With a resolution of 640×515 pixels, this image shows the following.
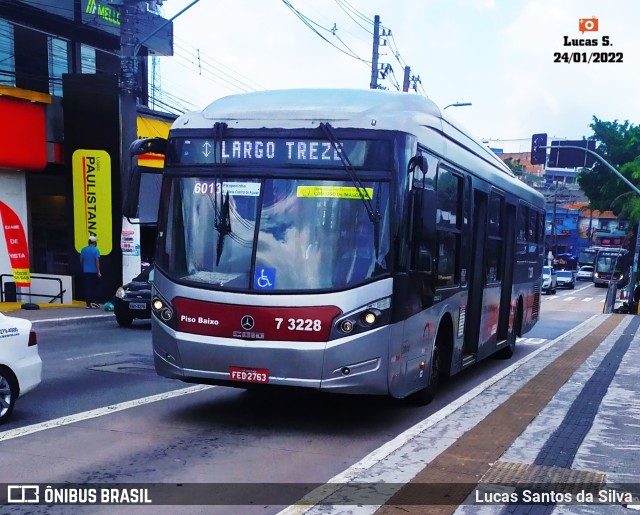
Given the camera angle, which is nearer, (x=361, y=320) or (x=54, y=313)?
(x=361, y=320)

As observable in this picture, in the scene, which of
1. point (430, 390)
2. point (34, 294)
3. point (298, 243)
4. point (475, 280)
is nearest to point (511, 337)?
point (475, 280)

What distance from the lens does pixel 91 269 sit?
18.9 m

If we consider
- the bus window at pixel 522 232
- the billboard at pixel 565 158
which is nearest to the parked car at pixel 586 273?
the billboard at pixel 565 158

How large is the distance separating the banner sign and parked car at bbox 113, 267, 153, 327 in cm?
393

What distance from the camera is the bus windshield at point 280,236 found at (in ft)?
22.6

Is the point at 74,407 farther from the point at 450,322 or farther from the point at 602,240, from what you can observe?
the point at 602,240

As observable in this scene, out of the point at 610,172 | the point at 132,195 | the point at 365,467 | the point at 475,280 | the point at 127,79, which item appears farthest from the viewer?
the point at 610,172

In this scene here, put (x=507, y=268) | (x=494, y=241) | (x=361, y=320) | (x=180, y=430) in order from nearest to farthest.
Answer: (x=361, y=320) < (x=180, y=430) < (x=494, y=241) < (x=507, y=268)

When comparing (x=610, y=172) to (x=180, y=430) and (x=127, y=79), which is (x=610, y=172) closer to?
(x=127, y=79)

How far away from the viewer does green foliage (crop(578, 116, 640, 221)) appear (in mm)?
58528

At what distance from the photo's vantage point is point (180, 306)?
720 centimetres

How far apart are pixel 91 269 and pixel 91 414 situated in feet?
38.5

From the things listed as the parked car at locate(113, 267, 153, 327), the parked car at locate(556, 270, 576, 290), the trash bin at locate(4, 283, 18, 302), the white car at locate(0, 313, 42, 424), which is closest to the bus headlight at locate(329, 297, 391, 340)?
the white car at locate(0, 313, 42, 424)

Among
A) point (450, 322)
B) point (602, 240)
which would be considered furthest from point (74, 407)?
point (602, 240)
